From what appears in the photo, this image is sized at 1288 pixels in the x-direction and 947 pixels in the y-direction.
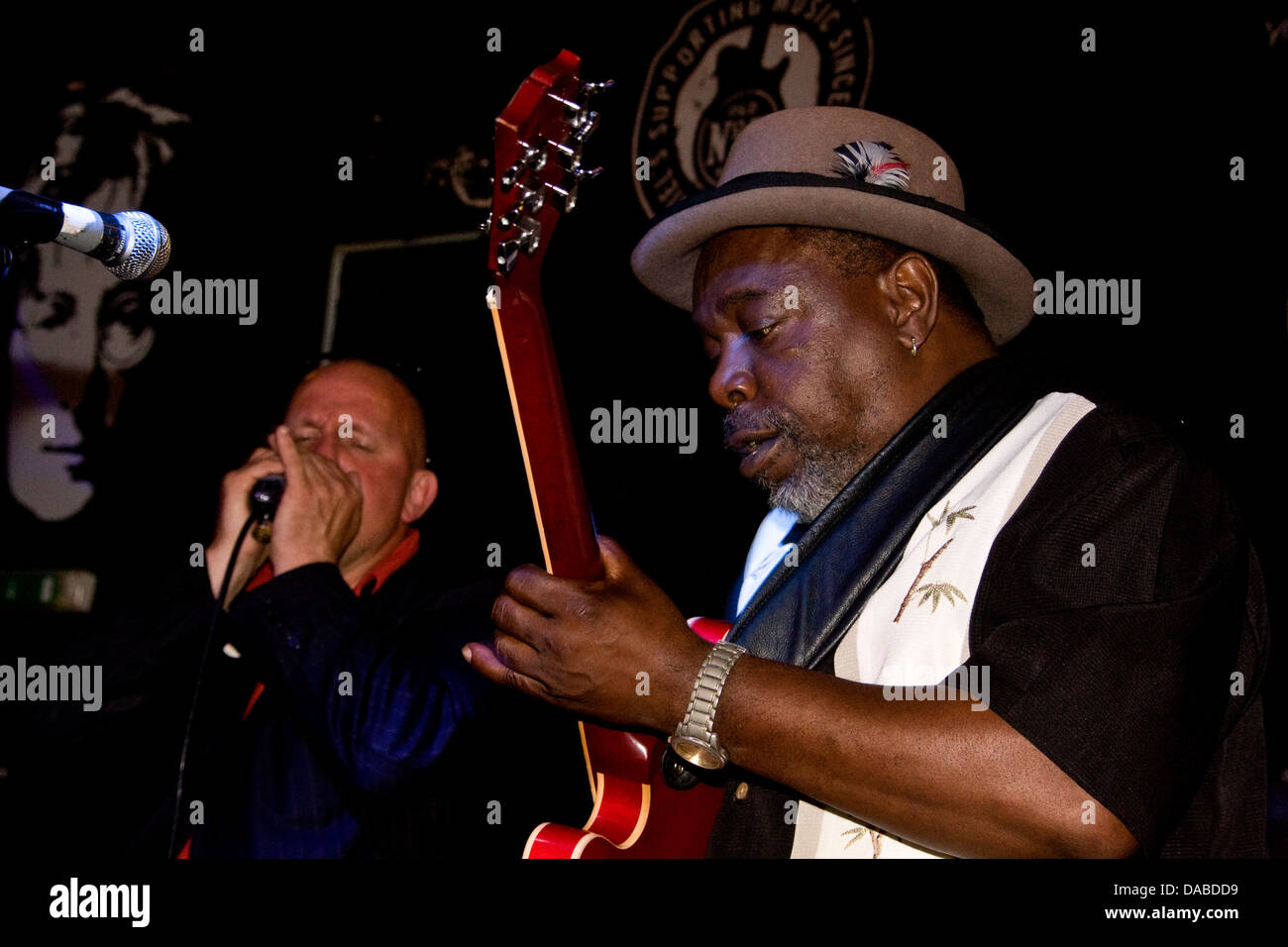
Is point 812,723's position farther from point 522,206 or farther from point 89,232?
point 89,232

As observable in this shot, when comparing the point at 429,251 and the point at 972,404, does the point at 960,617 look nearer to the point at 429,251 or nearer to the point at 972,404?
the point at 972,404

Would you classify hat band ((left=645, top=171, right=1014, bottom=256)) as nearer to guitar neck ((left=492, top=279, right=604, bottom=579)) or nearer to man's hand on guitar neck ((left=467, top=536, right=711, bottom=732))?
guitar neck ((left=492, top=279, right=604, bottom=579))

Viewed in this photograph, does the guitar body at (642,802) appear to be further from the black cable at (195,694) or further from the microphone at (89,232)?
the microphone at (89,232)

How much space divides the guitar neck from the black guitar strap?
371mm

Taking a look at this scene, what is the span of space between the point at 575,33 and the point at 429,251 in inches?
42.2

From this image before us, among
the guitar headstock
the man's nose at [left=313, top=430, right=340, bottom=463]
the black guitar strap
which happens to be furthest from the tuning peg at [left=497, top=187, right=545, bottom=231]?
the man's nose at [left=313, top=430, right=340, bottom=463]

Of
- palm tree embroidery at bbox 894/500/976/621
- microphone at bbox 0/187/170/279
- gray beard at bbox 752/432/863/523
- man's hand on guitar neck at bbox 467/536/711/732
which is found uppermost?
microphone at bbox 0/187/170/279

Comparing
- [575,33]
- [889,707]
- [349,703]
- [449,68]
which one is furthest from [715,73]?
[889,707]

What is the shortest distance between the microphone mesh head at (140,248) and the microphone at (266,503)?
1.11 metres

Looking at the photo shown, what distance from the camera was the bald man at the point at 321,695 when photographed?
2.46 meters

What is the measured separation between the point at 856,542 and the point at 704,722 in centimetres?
49

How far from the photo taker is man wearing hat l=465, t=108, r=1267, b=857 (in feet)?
4.25

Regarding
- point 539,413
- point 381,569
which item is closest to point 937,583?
point 539,413

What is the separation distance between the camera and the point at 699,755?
56.0 inches
